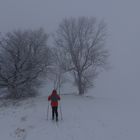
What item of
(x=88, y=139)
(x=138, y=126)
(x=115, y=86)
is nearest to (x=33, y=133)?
(x=88, y=139)

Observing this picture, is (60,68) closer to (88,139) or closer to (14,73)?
(14,73)

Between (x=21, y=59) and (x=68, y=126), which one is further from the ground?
(x=21, y=59)

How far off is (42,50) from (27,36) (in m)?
3.63

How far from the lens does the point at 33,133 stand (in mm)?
12539

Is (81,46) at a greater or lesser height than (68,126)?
greater

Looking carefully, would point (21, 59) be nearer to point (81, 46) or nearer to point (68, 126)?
point (81, 46)

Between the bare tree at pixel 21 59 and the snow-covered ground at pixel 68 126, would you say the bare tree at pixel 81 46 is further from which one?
the snow-covered ground at pixel 68 126

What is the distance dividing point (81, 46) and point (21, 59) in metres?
9.88

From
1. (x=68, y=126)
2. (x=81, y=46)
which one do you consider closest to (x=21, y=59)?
(x=81, y=46)

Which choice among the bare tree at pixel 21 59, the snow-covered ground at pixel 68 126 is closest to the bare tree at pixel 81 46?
the bare tree at pixel 21 59

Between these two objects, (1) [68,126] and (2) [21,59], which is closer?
(1) [68,126]

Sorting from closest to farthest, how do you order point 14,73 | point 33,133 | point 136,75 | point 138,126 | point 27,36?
1. point 33,133
2. point 138,126
3. point 14,73
4. point 27,36
5. point 136,75

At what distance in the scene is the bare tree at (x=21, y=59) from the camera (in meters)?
32.3

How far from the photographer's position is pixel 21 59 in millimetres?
32781
